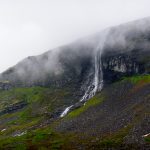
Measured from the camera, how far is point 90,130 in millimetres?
159375

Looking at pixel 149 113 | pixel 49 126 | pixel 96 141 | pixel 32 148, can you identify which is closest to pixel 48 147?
pixel 32 148

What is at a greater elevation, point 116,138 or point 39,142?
point 116,138

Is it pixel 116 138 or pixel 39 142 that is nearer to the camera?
pixel 116 138

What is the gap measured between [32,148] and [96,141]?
71.4ft

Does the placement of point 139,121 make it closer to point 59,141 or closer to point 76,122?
point 59,141

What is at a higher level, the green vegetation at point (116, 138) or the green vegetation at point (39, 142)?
the green vegetation at point (116, 138)

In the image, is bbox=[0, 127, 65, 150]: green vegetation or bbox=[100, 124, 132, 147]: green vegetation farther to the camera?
bbox=[0, 127, 65, 150]: green vegetation

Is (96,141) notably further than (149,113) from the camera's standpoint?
No

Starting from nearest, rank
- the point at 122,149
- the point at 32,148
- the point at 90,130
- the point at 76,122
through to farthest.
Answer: the point at 122,149 → the point at 32,148 → the point at 90,130 → the point at 76,122

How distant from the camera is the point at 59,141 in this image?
150m

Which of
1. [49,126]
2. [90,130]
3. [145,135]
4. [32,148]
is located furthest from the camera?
[49,126]

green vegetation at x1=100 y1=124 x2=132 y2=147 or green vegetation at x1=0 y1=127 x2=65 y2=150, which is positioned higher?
green vegetation at x1=100 y1=124 x2=132 y2=147

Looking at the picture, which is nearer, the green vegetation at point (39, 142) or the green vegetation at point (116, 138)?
the green vegetation at point (116, 138)

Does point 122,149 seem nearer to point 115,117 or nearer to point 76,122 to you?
point 115,117
